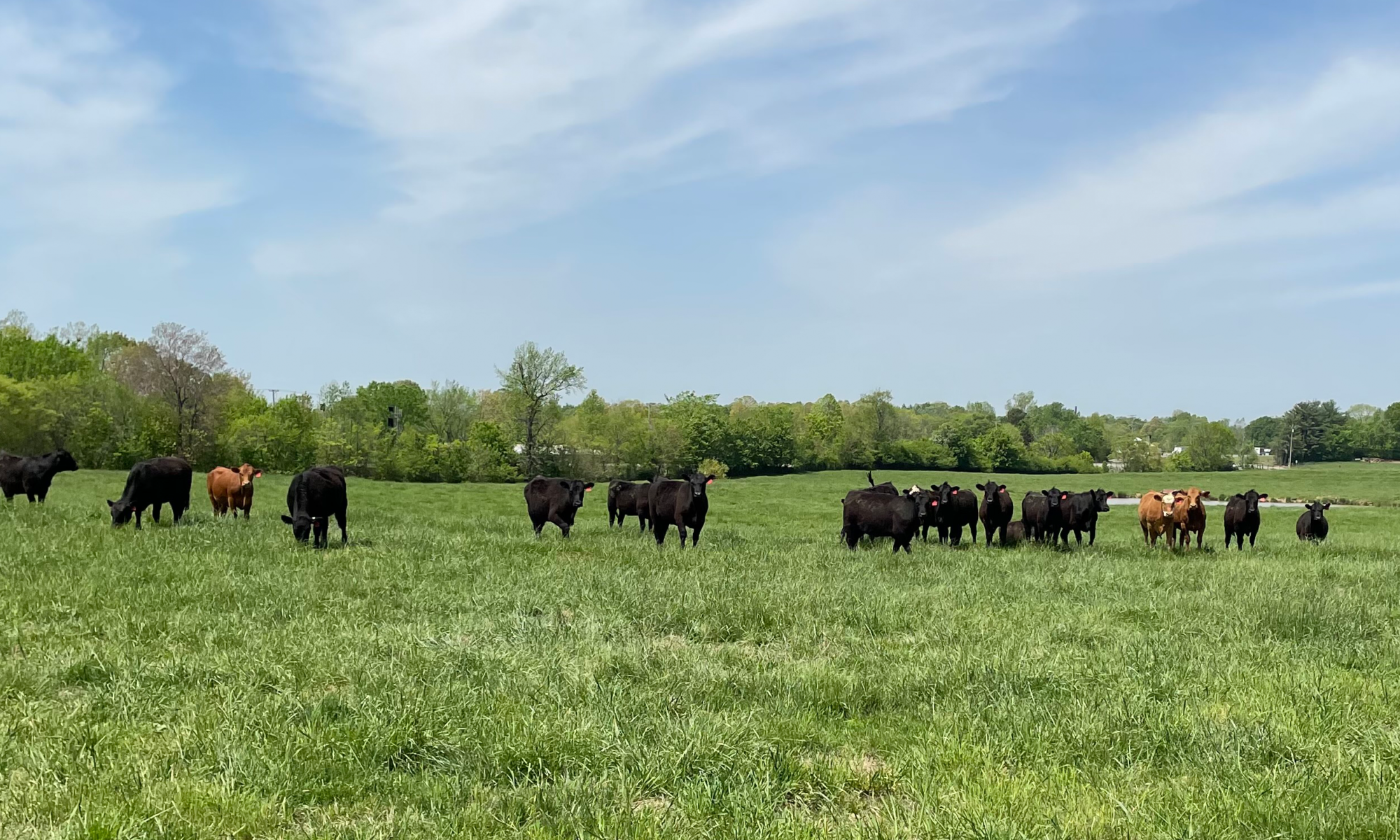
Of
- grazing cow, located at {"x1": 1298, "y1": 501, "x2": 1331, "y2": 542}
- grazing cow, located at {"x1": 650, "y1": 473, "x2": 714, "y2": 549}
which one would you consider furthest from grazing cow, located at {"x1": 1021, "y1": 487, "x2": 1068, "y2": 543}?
grazing cow, located at {"x1": 650, "y1": 473, "x2": 714, "y2": 549}

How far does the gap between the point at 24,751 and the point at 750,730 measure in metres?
4.09

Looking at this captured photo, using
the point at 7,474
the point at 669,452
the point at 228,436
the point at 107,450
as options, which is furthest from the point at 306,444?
the point at 7,474

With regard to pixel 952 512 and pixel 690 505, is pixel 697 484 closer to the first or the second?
pixel 690 505

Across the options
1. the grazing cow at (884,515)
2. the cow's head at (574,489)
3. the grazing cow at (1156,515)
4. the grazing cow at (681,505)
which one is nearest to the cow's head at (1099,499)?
the grazing cow at (1156,515)

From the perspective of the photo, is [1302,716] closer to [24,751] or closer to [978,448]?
[24,751]

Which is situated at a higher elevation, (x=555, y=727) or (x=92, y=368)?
(x=92, y=368)

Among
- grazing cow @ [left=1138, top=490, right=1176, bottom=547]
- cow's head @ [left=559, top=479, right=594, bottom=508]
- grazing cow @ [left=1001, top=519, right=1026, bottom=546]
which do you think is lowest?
grazing cow @ [left=1001, top=519, right=1026, bottom=546]

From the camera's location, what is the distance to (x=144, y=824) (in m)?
4.19

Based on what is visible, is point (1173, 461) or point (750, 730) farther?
point (1173, 461)

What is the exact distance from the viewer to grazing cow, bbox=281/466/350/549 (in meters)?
15.2

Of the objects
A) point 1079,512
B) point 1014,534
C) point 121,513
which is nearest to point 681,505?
point 1014,534

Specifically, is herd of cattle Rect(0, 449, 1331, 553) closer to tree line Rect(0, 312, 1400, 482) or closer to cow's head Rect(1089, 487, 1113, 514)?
cow's head Rect(1089, 487, 1113, 514)

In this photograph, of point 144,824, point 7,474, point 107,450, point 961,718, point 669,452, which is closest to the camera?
point 144,824

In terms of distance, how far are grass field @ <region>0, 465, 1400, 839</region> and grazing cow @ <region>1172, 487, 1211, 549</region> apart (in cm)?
880
